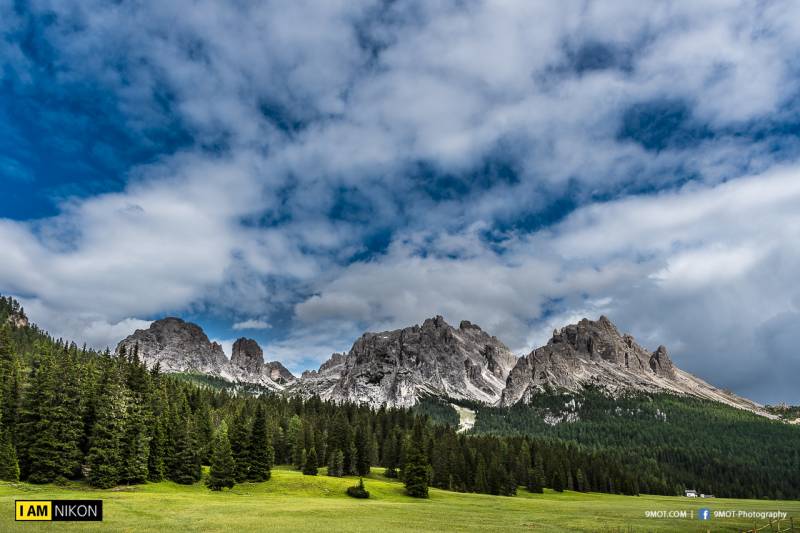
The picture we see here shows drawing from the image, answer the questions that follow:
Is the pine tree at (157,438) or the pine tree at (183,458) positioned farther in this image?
the pine tree at (183,458)

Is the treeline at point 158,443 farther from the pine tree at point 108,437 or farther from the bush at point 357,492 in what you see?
the bush at point 357,492

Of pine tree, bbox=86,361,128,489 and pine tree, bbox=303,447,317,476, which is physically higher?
pine tree, bbox=86,361,128,489

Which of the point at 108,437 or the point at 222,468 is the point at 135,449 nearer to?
the point at 108,437

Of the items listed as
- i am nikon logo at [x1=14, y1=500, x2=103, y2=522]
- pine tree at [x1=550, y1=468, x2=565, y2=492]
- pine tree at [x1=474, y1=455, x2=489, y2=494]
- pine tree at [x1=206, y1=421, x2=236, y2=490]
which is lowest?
pine tree at [x1=550, y1=468, x2=565, y2=492]

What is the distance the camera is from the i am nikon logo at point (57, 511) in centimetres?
3785

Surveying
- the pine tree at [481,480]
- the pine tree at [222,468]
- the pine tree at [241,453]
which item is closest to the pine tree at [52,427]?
the pine tree at [222,468]

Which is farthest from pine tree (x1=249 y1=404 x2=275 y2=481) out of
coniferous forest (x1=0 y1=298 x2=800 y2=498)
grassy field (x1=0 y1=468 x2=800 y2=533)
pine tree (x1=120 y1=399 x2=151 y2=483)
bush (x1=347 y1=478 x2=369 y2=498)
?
pine tree (x1=120 y1=399 x2=151 y2=483)

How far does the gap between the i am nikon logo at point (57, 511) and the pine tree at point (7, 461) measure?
1055 inches

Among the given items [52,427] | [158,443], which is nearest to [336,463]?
[158,443]

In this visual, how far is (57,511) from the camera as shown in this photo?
41688mm

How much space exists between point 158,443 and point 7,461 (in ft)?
70.1

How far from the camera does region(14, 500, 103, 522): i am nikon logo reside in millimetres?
37853

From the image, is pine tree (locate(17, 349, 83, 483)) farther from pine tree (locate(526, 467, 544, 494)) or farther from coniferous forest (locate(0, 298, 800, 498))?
pine tree (locate(526, 467, 544, 494))

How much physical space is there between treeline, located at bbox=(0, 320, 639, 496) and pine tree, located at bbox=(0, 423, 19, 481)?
122mm
